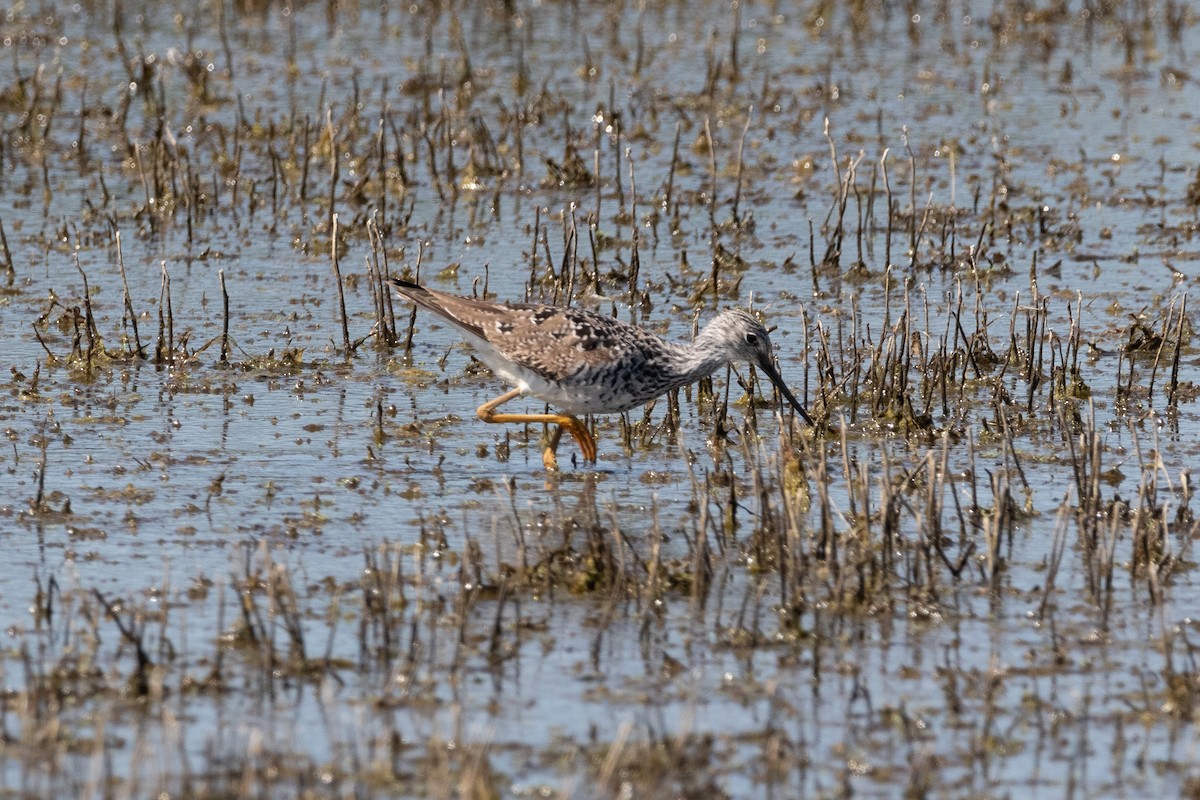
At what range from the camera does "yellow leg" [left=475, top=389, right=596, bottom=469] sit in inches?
384

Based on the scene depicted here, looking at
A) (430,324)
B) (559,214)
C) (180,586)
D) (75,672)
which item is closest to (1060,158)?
(559,214)

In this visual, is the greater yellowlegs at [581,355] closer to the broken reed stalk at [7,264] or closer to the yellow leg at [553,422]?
the yellow leg at [553,422]

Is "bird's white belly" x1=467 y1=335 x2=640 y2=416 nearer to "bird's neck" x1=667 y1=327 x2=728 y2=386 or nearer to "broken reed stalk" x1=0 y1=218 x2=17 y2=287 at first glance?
"bird's neck" x1=667 y1=327 x2=728 y2=386

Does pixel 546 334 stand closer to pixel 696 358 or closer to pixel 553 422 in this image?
pixel 553 422

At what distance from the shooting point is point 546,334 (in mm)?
9609

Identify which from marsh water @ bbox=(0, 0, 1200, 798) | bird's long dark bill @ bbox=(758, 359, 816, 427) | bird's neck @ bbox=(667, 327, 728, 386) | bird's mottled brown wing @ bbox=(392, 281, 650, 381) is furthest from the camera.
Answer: bird's long dark bill @ bbox=(758, 359, 816, 427)

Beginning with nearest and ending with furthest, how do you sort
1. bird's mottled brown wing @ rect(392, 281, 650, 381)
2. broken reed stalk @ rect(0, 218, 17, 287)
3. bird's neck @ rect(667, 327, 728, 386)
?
bird's mottled brown wing @ rect(392, 281, 650, 381), bird's neck @ rect(667, 327, 728, 386), broken reed stalk @ rect(0, 218, 17, 287)

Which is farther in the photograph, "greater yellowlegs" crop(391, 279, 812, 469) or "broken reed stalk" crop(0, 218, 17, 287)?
"broken reed stalk" crop(0, 218, 17, 287)

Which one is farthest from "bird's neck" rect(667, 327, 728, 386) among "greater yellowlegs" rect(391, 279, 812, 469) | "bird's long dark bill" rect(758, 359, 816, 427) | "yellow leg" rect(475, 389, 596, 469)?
"yellow leg" rect(475, 389, 596, 469)

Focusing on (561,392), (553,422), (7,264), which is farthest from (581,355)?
(7,264)

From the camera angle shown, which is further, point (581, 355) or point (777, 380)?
point (777, 380)

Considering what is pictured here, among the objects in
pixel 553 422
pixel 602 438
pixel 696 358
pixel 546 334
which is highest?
pixel 546 334

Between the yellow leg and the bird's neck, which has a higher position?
the bird's neck

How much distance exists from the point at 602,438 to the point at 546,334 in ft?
3.32
